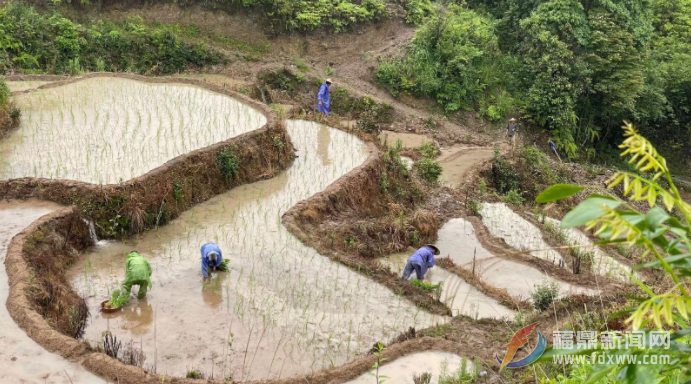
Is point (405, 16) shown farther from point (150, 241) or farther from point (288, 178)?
point (150, 241)

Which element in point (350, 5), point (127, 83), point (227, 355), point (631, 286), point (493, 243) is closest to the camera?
point (227, 355)

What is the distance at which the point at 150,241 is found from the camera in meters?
8.61

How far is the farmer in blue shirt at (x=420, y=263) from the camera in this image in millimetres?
8340

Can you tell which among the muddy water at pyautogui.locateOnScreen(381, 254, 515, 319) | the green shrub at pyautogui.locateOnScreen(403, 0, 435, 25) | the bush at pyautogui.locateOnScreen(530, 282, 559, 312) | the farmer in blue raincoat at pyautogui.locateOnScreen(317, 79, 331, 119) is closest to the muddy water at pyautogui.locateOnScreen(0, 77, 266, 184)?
the farmer in blue raincoat at pyautogui.locateOnScreen(317, 79, 331, 119)

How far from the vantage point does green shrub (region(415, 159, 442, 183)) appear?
43.6ft

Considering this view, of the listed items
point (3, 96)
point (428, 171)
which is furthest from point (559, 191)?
point (428, 171)

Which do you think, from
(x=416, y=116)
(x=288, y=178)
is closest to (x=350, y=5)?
(x=416, y=116)

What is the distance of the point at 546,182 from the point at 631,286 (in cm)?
719

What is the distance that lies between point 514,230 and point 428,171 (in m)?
2.61

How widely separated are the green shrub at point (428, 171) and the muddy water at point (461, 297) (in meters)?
4.15

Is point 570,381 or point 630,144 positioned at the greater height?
point 630,144

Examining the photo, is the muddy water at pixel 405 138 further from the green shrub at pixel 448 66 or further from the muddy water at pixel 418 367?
the muddy water at pixel 418 367

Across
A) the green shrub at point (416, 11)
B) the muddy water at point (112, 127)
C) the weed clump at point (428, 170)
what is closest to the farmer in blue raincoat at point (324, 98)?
the muddy water at point (112, 127)

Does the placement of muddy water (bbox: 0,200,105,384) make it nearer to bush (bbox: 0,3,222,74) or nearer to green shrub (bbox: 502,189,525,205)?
green shrub (bbox: 502,189,525,205)
